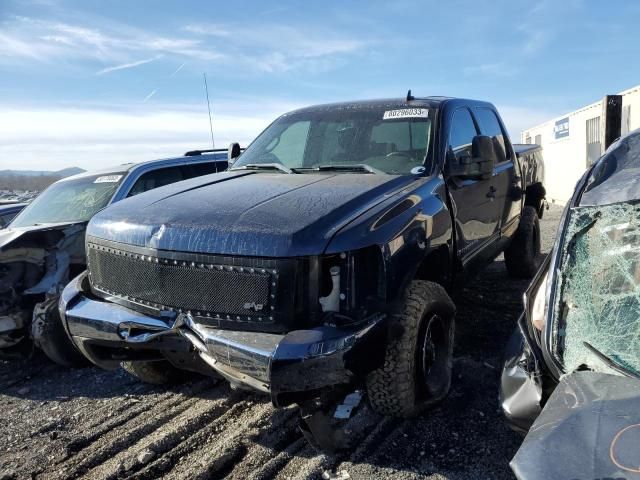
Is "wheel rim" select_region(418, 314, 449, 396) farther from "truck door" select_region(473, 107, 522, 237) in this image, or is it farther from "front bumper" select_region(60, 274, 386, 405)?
"truck door" select_region(473, 107, 522, 237)

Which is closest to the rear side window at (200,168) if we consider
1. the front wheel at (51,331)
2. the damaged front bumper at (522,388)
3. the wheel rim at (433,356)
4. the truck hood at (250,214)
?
the front wheel at (51,331)

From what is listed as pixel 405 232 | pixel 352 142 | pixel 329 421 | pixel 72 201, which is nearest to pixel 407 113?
pixel 352 142

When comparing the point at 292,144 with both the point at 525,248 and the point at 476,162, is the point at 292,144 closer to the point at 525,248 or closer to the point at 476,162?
the point at 476,162

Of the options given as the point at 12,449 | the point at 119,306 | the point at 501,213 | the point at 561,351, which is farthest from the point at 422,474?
the point at 501,213

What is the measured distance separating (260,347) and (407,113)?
241cm

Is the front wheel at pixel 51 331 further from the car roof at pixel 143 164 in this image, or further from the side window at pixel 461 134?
the side window at pixel 461 134

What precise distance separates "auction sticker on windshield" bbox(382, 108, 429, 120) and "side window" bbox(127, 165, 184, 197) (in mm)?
2838

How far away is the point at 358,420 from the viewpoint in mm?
3398

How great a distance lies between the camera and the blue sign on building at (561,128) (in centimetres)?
1614

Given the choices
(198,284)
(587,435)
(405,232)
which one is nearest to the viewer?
(587,435)

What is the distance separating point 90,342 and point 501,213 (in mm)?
3744

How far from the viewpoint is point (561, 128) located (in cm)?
1673

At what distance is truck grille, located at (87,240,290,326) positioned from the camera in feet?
8.88

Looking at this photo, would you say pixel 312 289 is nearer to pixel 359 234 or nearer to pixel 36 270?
pixel 359 234
